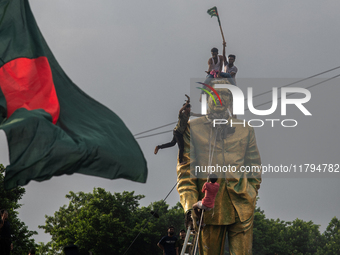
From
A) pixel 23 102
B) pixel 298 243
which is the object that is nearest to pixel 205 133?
pixel 23 102

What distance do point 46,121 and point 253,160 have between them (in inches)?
196

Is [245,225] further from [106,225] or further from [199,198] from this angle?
[106,225]

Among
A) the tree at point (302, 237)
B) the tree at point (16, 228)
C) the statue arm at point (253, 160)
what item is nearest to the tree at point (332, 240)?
the tree at point (302, 237)

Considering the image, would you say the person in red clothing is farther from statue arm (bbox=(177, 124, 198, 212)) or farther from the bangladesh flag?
the bangladesh flag

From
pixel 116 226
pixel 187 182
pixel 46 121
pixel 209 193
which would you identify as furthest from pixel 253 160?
pixel 116 226

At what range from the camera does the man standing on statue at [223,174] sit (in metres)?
10.3

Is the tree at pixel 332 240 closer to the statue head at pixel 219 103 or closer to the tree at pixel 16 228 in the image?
the tree at pixel 16 228

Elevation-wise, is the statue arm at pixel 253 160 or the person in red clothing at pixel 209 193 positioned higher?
the statue arm at pixel 253 160

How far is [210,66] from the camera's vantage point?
1176 centimetres

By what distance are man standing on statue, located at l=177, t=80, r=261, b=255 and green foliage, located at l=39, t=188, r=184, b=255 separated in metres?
15.0

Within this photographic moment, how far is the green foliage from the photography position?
26250 mm

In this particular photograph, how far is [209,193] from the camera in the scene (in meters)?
9.70

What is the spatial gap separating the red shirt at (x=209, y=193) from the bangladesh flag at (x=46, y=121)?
2.14 m

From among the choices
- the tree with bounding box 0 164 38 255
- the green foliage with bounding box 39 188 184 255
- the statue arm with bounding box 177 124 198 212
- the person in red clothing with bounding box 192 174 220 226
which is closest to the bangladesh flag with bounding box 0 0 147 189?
the person in red clothing with bounding box 192 174 220 226
